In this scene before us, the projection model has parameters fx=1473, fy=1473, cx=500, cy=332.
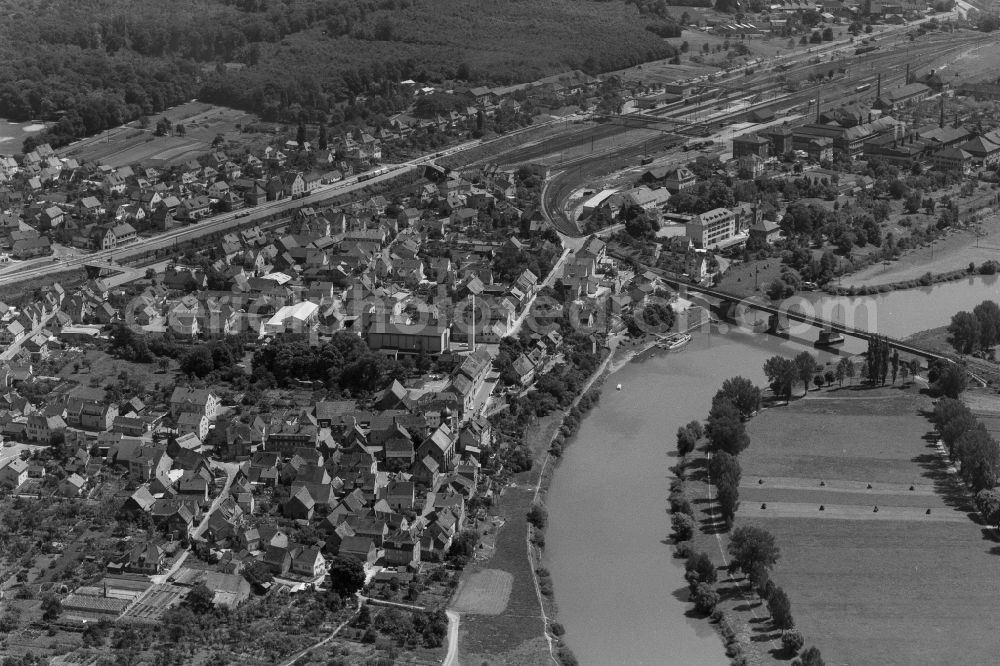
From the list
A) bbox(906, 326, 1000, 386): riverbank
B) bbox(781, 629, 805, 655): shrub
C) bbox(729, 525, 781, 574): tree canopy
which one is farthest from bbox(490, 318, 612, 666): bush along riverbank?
bbox(906, 326, 1000, 386): riverbank

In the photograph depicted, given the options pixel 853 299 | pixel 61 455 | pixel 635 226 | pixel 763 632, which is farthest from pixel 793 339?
pixel 61 455

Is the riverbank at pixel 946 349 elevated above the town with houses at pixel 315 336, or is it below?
below

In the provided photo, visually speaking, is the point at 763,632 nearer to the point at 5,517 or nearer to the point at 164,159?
the point at 5,517

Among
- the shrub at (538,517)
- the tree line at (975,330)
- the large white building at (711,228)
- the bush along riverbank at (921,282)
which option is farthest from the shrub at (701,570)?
the large white building at (711,228)

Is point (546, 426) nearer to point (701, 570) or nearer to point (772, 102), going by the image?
point (701, 570)

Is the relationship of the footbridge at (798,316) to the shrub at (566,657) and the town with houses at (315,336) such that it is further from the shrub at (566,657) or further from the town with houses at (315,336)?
the shrub at (566,657)

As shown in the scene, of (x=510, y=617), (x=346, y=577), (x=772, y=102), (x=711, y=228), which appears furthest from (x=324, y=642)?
(x=772, y=102)
